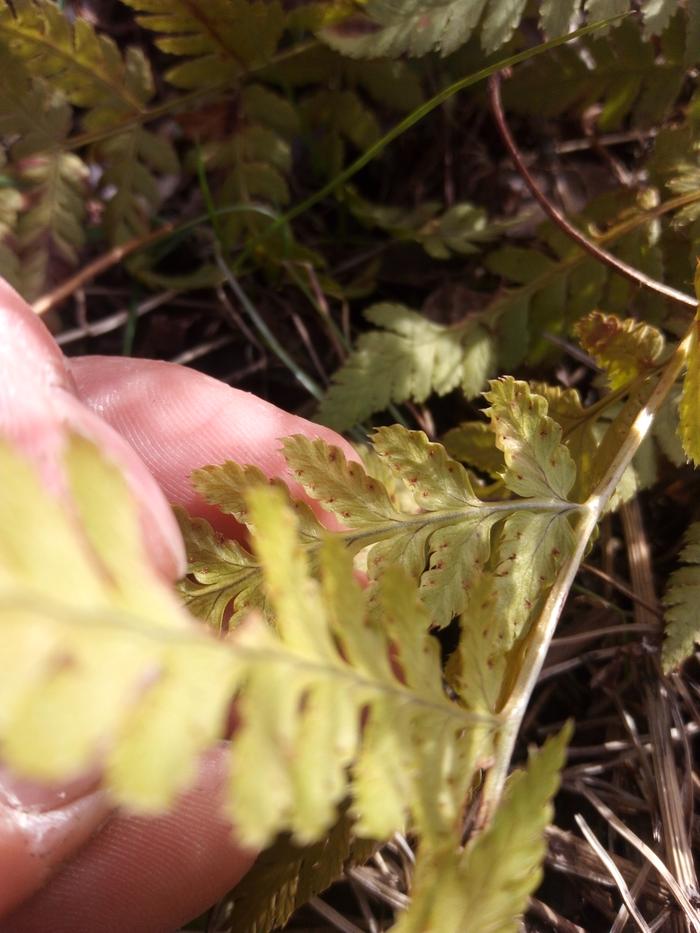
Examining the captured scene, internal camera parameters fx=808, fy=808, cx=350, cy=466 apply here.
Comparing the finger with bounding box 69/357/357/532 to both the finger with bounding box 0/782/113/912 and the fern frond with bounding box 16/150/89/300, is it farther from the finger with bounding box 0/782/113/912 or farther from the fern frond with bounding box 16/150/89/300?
the finger with bounding box 0/782/113/912

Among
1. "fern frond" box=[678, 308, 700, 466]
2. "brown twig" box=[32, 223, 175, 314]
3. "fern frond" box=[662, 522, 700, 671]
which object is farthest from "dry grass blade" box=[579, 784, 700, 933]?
"brown twig" box=[32, 223, 175, 314]

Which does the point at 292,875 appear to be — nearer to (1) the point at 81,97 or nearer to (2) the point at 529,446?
(2) the point at 529,446

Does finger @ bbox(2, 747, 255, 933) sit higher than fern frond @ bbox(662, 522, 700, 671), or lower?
lower

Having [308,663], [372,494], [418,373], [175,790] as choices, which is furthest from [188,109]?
[175,790]

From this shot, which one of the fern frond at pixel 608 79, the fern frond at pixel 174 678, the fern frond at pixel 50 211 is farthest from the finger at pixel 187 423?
the fern frond at pixel 608 79

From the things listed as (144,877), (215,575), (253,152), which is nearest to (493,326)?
(253,152)

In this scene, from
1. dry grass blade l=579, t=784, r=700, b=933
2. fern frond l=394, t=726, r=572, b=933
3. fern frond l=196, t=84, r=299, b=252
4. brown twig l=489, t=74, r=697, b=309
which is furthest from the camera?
fern frond l=196, t=84, r=299, b=252
